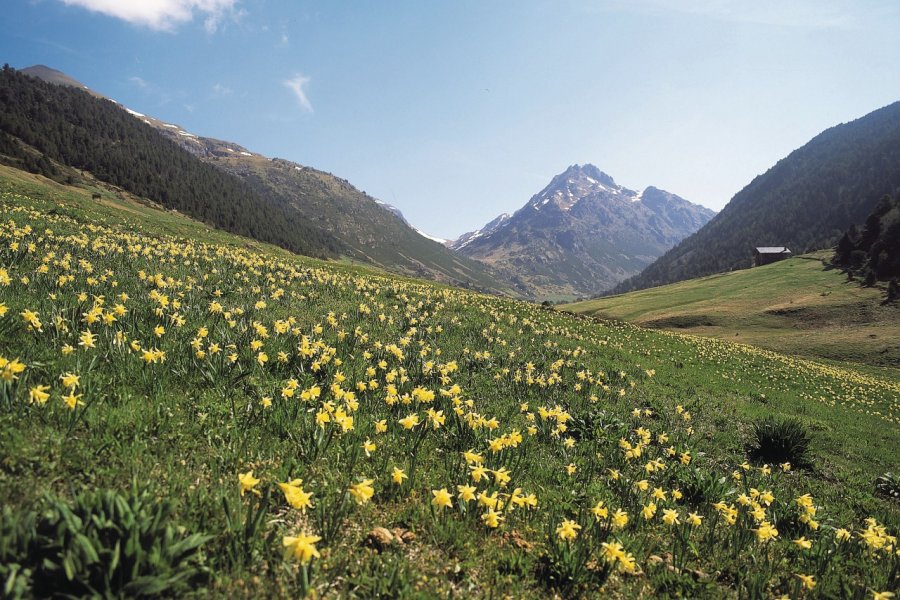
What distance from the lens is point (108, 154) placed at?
154750mm

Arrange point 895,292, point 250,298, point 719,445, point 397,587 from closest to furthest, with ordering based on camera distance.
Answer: point 397,587
point 719,445
point 250,298
point 895,292

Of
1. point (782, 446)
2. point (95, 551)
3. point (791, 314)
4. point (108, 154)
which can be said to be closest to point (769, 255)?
point (791, 314)

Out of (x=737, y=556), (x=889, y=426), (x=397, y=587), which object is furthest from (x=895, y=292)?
(x=397, y=587)

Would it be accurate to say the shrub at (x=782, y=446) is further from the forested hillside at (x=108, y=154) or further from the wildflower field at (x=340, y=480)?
the forested hillside at (x=108, y=154)

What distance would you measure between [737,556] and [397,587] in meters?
4.32

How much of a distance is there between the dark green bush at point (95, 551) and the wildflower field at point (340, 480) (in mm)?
15

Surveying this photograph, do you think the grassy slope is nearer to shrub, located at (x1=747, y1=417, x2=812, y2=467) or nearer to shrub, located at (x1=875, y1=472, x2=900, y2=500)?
shrub, located at (x1=875, y1=472, x2=900, y2=500)

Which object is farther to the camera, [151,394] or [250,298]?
[250,298]

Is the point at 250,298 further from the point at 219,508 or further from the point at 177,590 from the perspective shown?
the point at 177,590

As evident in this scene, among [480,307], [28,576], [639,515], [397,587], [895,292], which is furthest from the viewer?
[895,292]

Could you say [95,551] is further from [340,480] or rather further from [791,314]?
[791,314]

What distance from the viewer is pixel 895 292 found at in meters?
61.4

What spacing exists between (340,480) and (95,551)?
2.35m

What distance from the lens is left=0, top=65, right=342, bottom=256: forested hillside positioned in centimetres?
13288
